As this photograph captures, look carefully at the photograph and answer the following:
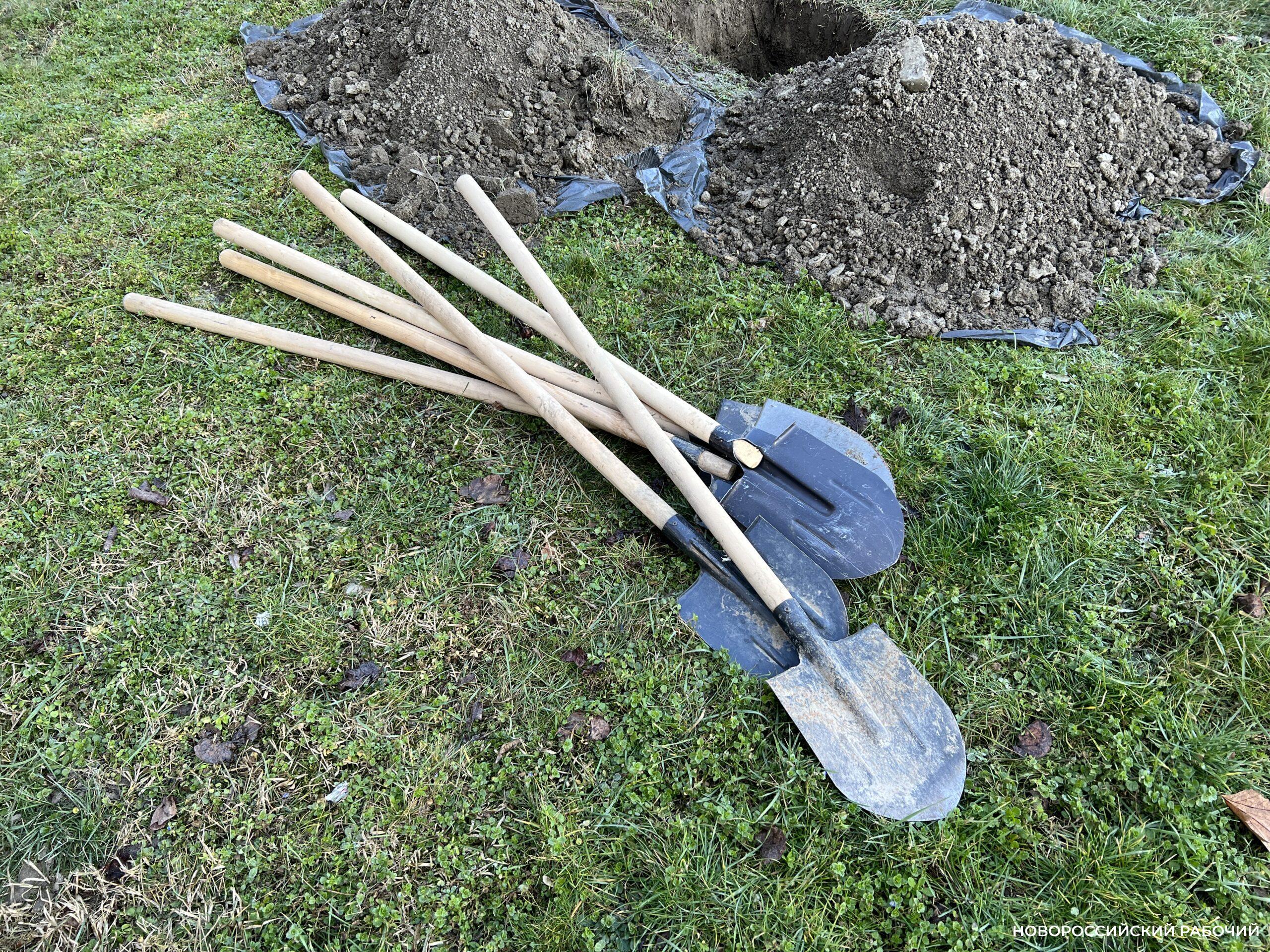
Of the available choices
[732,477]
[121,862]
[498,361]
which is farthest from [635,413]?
[121,862]

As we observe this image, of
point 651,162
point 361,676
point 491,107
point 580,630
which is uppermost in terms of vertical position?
point 491,107

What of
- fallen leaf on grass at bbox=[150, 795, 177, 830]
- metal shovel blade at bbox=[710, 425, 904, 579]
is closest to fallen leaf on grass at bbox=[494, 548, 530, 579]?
metal shovel blade at bbox=[710, 425, 904, 579]

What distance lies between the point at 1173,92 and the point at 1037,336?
2.12 metres

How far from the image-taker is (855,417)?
2.99 m

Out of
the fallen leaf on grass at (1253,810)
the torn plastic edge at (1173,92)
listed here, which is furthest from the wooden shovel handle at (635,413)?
the torn plastic edge at (1173,92)

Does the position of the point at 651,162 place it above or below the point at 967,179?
below

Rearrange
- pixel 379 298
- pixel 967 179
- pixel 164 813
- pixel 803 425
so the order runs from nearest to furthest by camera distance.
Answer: pixel 164 813, pixel 803 425, pixel 379 298, pixel 967 179

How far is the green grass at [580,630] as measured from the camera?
2016 mm

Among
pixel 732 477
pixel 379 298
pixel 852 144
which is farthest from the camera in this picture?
pixel 852 144

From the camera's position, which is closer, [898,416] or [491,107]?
[898,416]

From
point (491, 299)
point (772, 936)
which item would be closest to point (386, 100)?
point (491, 299)

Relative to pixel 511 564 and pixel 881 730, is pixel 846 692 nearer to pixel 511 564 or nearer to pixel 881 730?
pixel 881 730

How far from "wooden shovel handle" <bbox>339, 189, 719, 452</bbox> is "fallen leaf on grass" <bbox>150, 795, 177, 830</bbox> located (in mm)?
2017

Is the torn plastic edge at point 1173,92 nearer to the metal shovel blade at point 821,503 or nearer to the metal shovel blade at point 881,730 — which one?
the metal shovel blade at point 821,503
